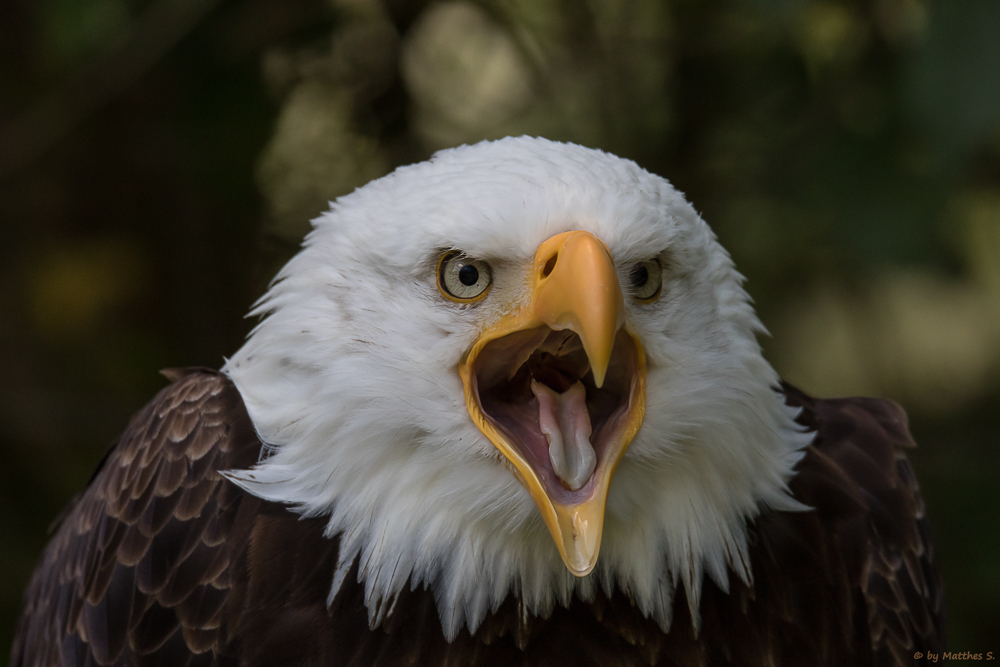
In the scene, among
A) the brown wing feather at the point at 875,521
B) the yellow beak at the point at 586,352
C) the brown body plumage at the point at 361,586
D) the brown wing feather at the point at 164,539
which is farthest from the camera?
the brown wing feather at the point at 875,521

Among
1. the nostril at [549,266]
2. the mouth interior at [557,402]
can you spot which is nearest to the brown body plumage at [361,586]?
the mouth interior at [557,402]

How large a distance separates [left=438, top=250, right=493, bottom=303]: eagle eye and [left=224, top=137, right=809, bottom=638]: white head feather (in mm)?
17

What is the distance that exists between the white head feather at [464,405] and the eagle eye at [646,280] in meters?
0.02

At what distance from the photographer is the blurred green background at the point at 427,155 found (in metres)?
3.34

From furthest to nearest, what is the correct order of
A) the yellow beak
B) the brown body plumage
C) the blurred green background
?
the blurred green background < the brown body plumage < the yellow beak

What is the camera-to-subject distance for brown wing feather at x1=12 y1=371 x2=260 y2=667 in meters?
1.85

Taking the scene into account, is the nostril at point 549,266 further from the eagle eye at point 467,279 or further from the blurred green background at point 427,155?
Result: the blurred green background at point 427,155

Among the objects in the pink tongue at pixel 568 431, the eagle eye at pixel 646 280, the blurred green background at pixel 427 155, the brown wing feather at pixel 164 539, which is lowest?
the brown wing feather at pixel 164 539

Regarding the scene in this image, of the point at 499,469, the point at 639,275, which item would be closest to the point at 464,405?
the point at 499,469

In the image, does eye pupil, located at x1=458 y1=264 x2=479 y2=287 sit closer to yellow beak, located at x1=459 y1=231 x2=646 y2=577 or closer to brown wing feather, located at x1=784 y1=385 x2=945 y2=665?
yellow beak, located at x1=459 y1=231 x2=646 y2=577

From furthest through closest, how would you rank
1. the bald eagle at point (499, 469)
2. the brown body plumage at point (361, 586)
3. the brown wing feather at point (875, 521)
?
1. the brown wing feather at point (875, 521)
2. the brown body plumage at point (361, 586)
3. the bald eagle at point (499, 469)

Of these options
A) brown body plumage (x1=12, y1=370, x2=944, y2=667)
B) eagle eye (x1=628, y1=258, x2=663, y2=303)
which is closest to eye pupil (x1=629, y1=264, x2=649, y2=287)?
eagle eye (x1=628, y1=258, x2=663, y2=303)

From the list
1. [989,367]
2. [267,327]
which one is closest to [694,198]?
[989,367]

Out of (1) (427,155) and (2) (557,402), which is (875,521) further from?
(1) (427,155)
